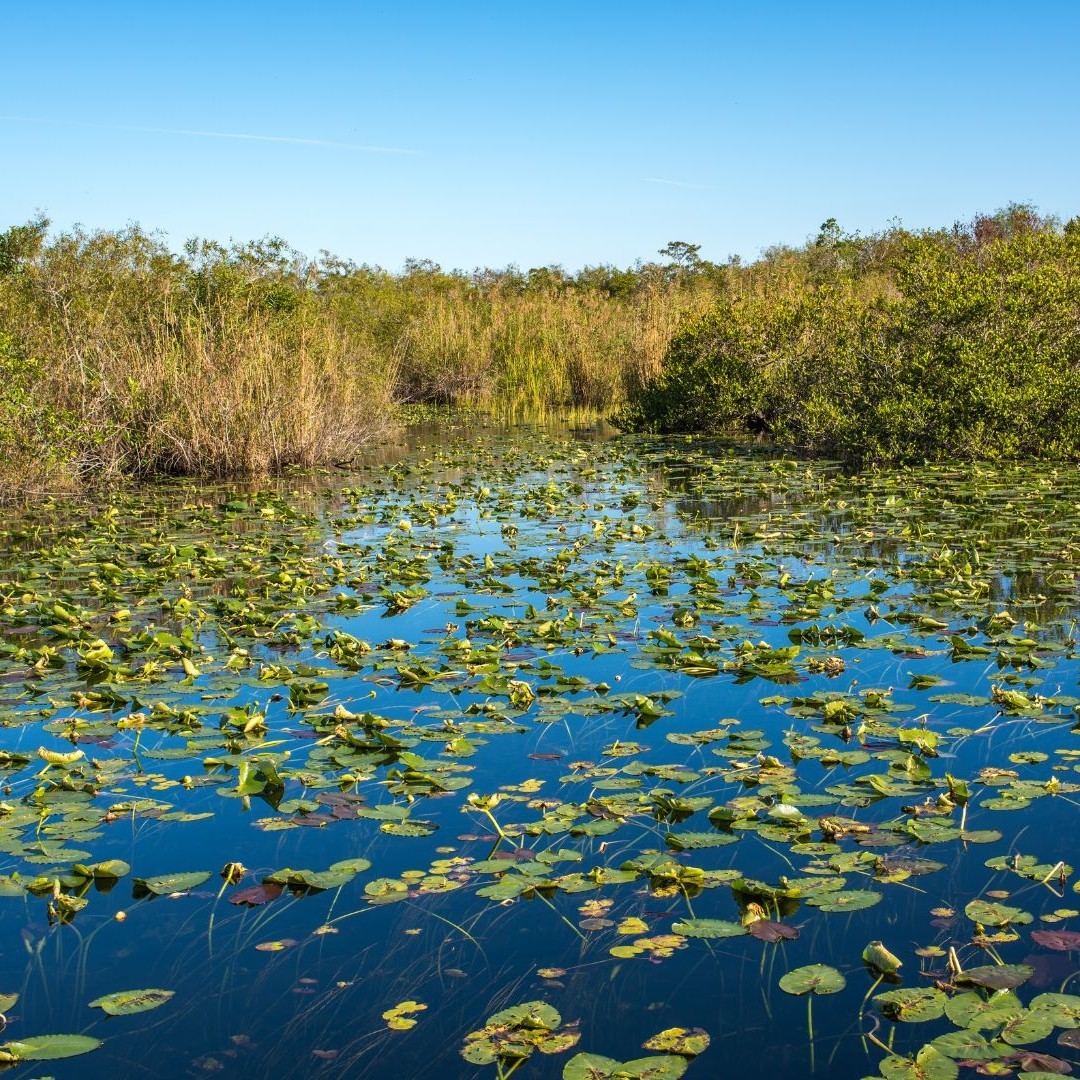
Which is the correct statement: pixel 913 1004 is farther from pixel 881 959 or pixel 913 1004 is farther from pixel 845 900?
pixel 845 900

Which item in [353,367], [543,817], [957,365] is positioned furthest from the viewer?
[353,367]

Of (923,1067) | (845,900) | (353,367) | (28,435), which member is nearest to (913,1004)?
(923,1067)

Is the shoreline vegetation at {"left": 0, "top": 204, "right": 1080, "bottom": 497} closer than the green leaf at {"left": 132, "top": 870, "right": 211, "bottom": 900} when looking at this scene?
No

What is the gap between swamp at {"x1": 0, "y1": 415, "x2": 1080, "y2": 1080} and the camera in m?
→ 2.80

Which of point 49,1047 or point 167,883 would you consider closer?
point 49,1047

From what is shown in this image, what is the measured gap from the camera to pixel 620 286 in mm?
41719

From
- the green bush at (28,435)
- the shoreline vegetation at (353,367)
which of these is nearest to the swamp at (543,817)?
the green bush at (28,435)

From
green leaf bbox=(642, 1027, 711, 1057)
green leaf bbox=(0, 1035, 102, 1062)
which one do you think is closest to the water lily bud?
green leaf bbox=(642, 1027, 711, 1057)

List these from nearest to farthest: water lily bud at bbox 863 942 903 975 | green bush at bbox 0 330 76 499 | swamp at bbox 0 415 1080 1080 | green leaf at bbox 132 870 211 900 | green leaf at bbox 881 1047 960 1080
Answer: green leaf at bbox 881 1047 960 1080
swamp at bbox 0 415 1080 1080
water lily bud at bbox 863 942 903 975
green leaf at bbox 132 870 211 900
green bush at bbox 0 330 76 499

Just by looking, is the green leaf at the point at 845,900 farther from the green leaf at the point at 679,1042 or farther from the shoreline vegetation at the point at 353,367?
the shoreline vegetation at the point at 353,367

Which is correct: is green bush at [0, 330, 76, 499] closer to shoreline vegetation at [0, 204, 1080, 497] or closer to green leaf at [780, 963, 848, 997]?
shoreline vegetation at [0, 204, 1080, 497]

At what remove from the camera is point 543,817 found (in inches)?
157

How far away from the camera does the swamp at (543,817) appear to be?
2.80 meters

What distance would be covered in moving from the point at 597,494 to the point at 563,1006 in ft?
32.6
